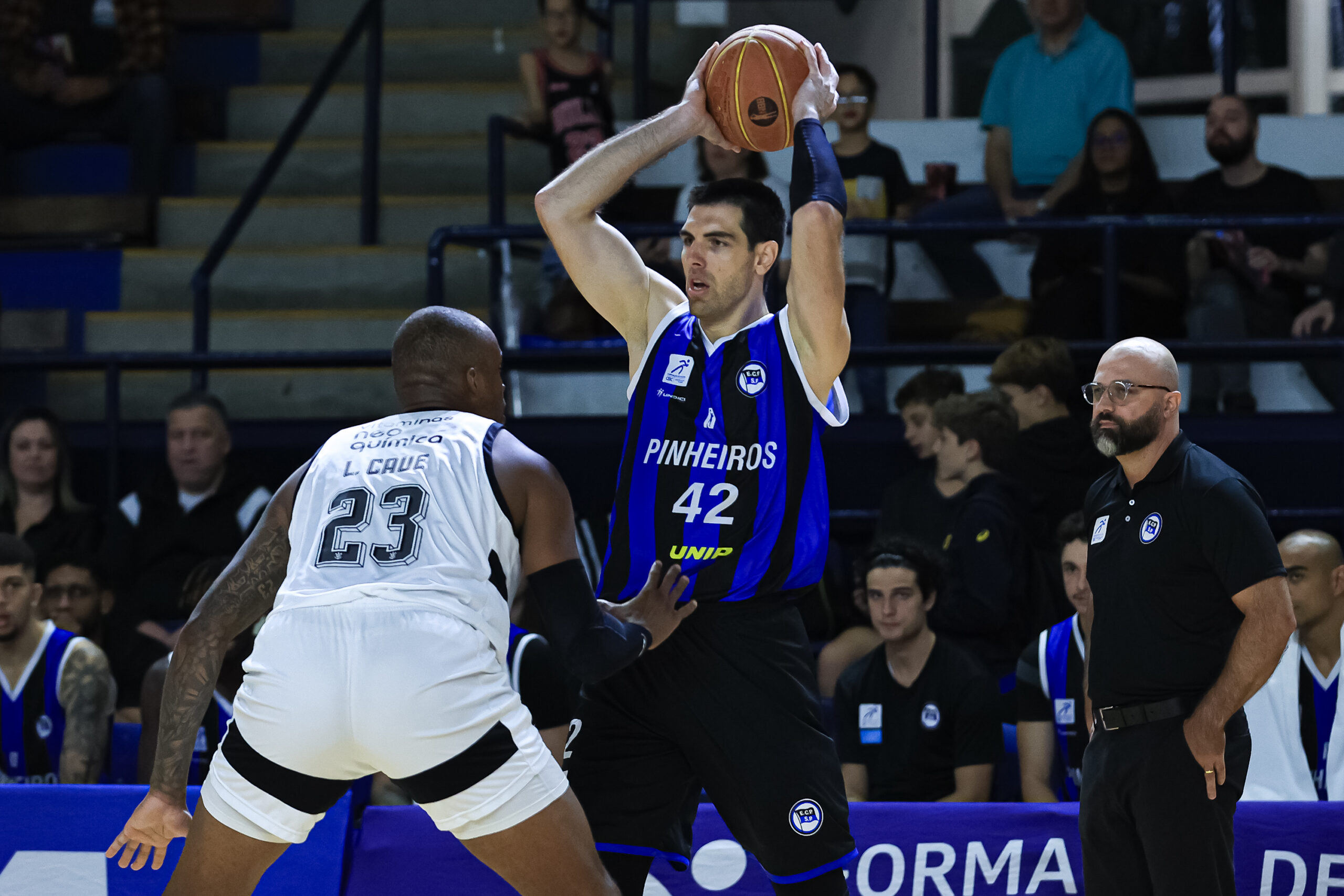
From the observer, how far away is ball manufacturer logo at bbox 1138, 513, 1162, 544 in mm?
4527

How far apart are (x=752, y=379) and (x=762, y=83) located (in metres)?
0.88

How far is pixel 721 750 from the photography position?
405cm

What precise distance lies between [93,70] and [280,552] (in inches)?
324

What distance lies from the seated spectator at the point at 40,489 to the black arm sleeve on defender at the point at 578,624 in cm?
460

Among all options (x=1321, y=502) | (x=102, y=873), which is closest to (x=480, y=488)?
(x=102, y=873)

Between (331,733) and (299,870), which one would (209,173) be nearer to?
(299,870)

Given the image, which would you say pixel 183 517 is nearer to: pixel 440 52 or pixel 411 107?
pixel 411 107

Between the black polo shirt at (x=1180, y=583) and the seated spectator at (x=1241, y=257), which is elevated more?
the seated spectator at (x=1241, y=257)

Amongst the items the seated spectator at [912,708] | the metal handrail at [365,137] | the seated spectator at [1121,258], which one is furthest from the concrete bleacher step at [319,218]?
the seated spectator at [912,708]

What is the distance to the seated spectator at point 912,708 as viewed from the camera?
6.08 metres

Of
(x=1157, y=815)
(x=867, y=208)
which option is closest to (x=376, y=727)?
(x=1157, y=815)

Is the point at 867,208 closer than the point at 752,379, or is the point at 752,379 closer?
the point at 752,379

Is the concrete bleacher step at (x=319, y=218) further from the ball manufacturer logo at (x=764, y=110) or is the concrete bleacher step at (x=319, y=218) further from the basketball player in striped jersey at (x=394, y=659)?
the basketball player in striped jersey at (x=394, y=659)

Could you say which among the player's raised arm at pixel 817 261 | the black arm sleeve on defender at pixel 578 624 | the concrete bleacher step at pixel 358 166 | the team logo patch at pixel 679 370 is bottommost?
the black arm sleeve on defender at pixel 578 624
